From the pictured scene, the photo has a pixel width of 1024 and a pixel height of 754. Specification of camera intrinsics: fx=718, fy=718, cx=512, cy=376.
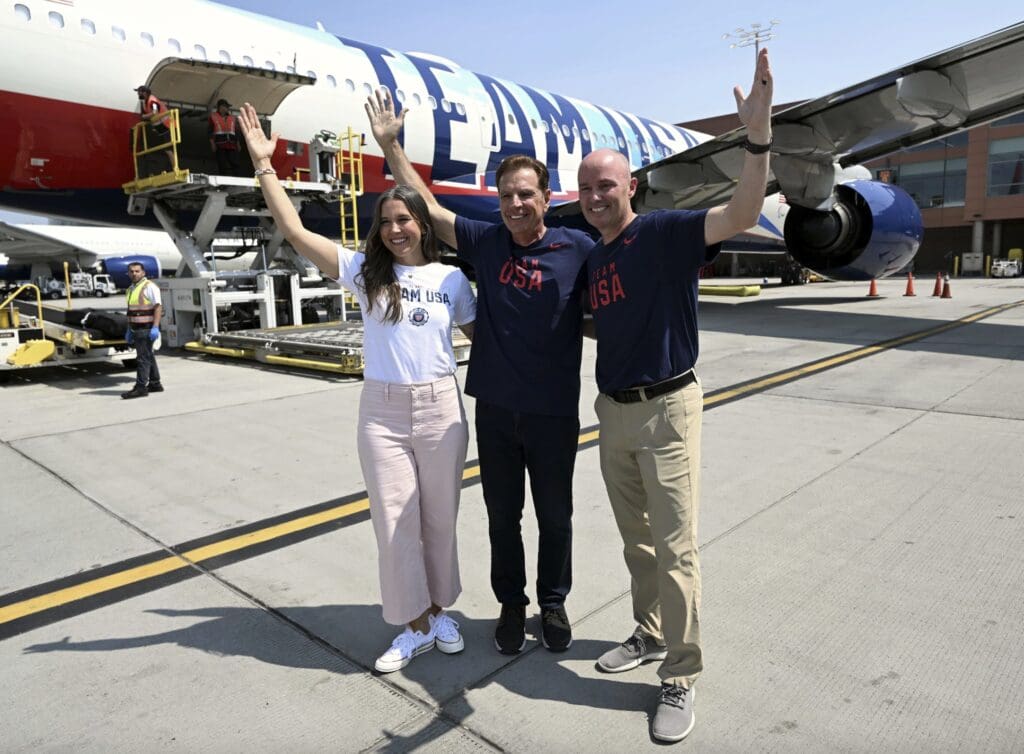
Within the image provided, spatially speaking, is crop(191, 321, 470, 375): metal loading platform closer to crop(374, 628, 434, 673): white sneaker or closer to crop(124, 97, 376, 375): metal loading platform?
crop(124, 97, 376, 375): metal loading platform

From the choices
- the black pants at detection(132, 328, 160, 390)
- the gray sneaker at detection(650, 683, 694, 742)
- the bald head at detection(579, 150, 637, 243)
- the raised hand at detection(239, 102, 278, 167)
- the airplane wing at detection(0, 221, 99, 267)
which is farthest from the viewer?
the airplane wing at detection(0, 221, 99, 267)

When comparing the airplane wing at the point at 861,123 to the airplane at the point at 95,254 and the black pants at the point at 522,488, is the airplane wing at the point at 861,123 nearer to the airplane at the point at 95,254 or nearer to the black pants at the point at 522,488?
the black pants at the point at 522,488

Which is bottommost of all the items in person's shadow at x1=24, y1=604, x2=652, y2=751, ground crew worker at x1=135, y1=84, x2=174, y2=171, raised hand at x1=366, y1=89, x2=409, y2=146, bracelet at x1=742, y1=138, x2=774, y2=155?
person's shadow at x1=24, y1=604, x2=652, y2=751

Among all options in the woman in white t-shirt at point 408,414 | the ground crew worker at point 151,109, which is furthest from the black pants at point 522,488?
the ground crew worker at point 151,109

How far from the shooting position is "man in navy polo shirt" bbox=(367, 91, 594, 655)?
7.95 ft

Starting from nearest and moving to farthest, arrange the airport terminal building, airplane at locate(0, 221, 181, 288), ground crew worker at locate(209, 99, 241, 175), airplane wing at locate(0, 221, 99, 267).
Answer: ground crew worker at locate(209, 99, 241, 175)
airplane wing at locate(0, 221, 99, 267)
airplane at locate(0, 221, 181, 288)
the airport terminal building

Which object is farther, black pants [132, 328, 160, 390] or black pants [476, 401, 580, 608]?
black pants [132, 328, 160, 390]

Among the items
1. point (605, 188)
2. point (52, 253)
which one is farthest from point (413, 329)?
→ point (52, 253)

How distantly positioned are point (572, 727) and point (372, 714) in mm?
591

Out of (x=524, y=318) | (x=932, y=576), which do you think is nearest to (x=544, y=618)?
(x=524, y=318)

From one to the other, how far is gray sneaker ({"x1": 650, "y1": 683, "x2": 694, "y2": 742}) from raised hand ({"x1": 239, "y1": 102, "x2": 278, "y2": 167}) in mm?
2288

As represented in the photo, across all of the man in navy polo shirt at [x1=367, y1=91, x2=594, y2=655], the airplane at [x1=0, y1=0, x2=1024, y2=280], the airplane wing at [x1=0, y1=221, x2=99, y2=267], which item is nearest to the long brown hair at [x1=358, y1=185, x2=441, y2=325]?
the man in navy polo shirt at [x1=367, y1=91, x2=594, y2=655]

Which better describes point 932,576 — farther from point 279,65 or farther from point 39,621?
point 279,65

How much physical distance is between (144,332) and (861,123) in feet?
30.7
